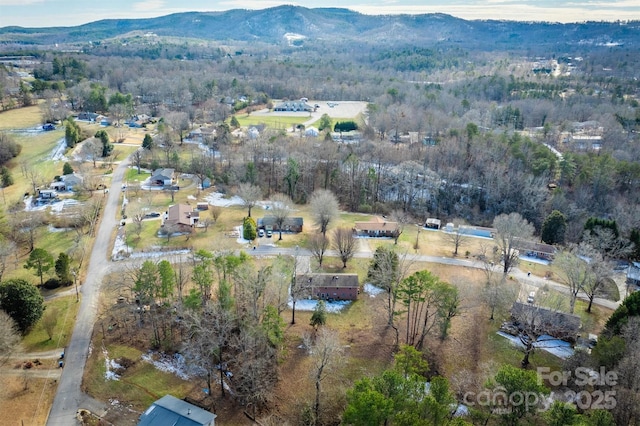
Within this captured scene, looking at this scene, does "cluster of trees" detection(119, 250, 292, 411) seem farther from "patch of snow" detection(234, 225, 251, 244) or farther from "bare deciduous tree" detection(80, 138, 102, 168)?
"bare deciduous tree" detection(80, 138, 102, 168)

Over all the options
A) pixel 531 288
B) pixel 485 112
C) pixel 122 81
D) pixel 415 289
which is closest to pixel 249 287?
pixel 415 289

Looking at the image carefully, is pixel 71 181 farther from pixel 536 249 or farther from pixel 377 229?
pixel 536 249

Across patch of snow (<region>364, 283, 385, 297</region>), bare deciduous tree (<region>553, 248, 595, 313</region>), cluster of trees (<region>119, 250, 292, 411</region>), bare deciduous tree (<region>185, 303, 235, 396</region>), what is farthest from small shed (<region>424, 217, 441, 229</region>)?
bare deciduous tree (<region>185, 303, 235, 396</region>)

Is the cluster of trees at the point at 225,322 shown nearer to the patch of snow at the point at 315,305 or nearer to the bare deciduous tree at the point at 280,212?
the patch of snow at the point at 315,305

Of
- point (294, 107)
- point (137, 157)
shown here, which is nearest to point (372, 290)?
point (137, 157)

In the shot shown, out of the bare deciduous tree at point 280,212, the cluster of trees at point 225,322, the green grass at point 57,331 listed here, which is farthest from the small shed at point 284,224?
the green grass at point 57,331

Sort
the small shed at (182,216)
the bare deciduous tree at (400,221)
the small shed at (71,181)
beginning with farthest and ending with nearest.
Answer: the small shed at (71,181)
the bare deciduous tree at (400,221)
the small shed at (182,216)

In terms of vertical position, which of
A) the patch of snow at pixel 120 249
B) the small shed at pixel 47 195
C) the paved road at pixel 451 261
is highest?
the small shed at pixel 47 195
